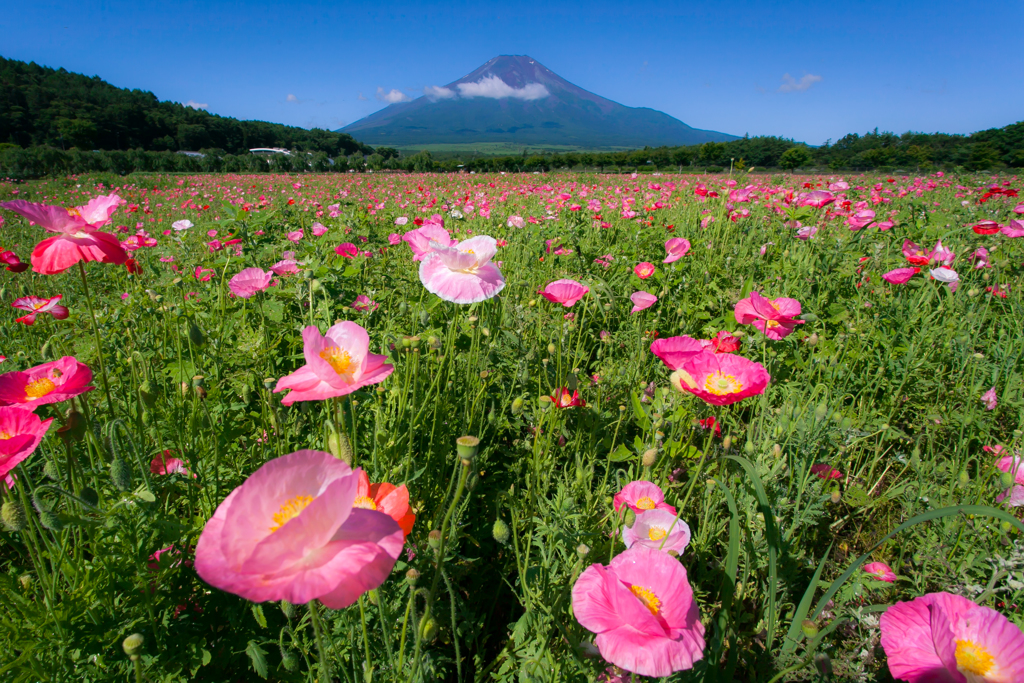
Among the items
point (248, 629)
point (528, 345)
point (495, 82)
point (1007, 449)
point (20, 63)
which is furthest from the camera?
point (495, 82)

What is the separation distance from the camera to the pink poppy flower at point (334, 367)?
0.73 m

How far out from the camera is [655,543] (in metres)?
0.98

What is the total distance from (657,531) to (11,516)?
130 cm

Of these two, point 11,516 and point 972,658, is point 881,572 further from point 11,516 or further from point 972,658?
point 11,516

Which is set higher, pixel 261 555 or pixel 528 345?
pixel 261 555

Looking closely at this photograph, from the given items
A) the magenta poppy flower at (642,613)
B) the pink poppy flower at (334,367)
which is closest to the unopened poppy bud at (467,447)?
the pink poppy flower at (334,367)

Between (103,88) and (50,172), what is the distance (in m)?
38.9

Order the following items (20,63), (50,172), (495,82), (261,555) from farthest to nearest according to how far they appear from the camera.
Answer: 1. (495,82)
2. (20,63)
3. (50,172)
4. (261,555)

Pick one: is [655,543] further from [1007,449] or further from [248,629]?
[1007,449]

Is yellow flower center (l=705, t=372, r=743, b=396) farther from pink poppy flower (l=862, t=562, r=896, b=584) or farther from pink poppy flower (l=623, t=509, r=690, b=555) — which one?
pink poppy flower (l=862, t=562, r=896, b=584)

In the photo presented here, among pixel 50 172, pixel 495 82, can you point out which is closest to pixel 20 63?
pixel 50 172

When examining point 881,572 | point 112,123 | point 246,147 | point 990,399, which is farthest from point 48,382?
point 112,123

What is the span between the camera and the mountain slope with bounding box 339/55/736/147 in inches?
6270

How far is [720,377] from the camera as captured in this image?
111cm
